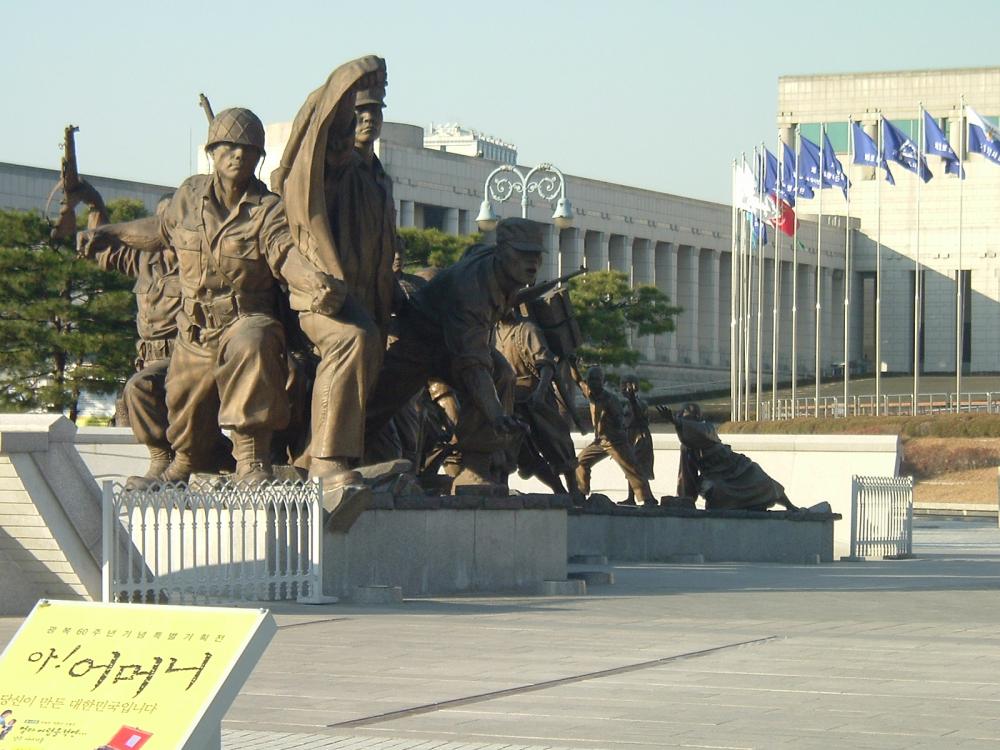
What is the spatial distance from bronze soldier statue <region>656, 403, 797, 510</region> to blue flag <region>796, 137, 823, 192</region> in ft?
115

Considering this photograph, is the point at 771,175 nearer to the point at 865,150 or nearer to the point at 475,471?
the point at 865,150

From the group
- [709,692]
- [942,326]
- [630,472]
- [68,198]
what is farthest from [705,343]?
[709,692]

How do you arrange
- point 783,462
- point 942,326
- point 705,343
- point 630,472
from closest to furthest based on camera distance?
point 630,472 < point 783,462 < point 705,343 < point 942,326

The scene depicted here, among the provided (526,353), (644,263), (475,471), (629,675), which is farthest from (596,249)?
(629,675)

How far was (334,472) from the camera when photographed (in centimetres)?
1187

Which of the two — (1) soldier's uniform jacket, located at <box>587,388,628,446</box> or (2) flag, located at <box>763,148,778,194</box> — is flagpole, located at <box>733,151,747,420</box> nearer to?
(2) flag, located at <box>763,148,778,194</box>

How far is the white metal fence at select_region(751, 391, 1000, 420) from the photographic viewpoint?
222 feet

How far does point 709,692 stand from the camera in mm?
7770

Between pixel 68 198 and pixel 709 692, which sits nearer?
pixel 709 692

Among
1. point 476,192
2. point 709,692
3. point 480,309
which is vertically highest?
point 476,192

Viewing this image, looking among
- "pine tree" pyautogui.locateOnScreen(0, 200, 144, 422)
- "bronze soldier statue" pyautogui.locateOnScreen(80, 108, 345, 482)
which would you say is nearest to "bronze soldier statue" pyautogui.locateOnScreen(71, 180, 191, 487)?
"bronze soldier statue" pyautogui.locateOnScreen(80, 108, 345, 482)

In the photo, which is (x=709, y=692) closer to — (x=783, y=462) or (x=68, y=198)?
(x=68, y=198)

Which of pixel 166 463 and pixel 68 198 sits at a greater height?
pixel 68 198

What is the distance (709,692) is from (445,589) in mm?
5134
